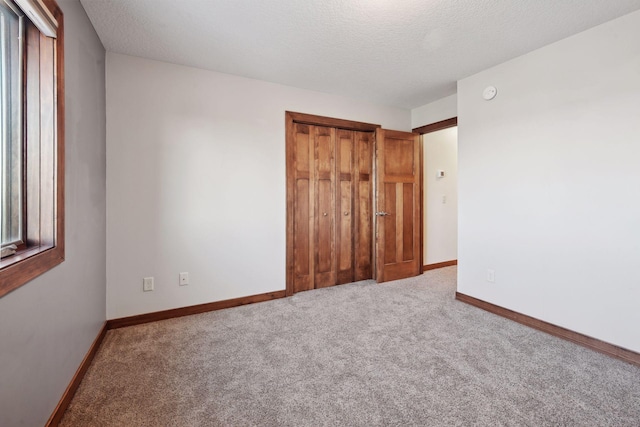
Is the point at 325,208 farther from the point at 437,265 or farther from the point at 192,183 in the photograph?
the point at 437,265

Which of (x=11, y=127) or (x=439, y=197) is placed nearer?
(x=11, y=127)

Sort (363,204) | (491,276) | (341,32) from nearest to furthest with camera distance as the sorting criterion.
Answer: (341,32), (491,276), (363,204)

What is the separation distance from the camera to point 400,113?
163 inches

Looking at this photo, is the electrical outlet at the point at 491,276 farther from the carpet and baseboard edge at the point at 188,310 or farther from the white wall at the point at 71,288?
the white wall at the point at 71,288

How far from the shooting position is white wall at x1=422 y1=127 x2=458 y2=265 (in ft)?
14.5

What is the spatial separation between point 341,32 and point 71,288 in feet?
8.14

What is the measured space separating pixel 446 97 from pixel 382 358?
10.5 feet

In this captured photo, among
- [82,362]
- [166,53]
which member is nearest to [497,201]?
[166,53]

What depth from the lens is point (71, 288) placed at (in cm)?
165

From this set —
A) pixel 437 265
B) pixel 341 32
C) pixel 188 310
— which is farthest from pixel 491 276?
pixel 188 310

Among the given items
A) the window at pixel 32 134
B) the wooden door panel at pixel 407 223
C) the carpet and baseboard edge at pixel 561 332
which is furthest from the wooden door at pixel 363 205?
the window at pixel 32 134

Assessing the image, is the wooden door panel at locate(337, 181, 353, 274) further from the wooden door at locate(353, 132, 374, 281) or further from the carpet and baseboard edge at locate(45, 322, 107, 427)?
the carpet and baseboard edge at locate(45, 322, 107, 427)

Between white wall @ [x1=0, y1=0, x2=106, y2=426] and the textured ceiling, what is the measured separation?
0.44m

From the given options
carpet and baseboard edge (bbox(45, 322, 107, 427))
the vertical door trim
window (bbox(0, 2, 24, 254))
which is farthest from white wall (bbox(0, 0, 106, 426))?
the vertical door trim
